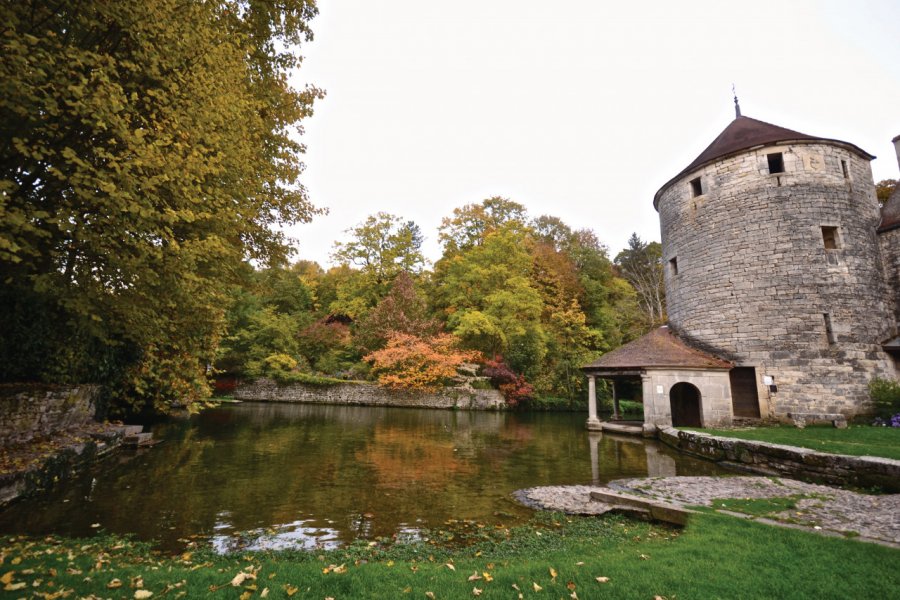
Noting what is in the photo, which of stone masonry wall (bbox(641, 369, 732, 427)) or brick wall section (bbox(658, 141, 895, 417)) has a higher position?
brick wall section (bbox(658, 141, 895, 417))

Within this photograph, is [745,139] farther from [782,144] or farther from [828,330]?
[828,330]

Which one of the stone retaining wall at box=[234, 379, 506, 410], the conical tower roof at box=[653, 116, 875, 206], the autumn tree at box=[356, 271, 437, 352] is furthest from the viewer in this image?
the autumn tree at box=[356, 271, 437, 352]

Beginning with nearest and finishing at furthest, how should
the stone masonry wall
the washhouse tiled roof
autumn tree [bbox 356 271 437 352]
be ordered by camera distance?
the stone masonry wall
the washhouse tiled roof
autumn tree [bbox 356 271 437 352]

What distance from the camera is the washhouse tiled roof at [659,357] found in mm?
13883

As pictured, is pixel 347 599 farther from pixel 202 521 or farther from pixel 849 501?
pixel 849 501

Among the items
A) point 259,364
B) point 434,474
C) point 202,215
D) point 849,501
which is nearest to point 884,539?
point 849,501

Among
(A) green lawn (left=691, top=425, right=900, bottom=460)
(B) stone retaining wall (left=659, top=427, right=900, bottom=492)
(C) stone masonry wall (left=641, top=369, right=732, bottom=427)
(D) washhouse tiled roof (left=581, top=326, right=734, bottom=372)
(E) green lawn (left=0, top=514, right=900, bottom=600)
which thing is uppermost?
(D) washhouse tiled roof (left=581, top=326, right=734, bottom=372)

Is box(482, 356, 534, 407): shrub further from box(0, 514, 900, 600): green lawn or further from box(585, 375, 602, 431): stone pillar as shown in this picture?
box(0, 514, 900, 600): green lawn

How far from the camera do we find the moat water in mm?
4953

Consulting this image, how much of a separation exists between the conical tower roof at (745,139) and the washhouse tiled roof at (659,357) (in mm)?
6692

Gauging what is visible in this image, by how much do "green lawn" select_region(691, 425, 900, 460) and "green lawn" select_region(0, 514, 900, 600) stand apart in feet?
18.7

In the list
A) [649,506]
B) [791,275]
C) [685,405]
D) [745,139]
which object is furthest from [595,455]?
[745,139]

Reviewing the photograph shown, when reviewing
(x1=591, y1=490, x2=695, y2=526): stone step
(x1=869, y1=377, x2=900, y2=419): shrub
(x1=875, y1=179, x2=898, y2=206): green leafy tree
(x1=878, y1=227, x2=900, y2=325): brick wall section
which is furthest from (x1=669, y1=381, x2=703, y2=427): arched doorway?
(x1=875, y1=179, x2=898, y2=206): green leafy tree

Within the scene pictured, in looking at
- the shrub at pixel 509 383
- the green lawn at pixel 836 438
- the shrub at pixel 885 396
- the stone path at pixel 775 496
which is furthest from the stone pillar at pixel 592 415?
the shrub at pixel 509 383
